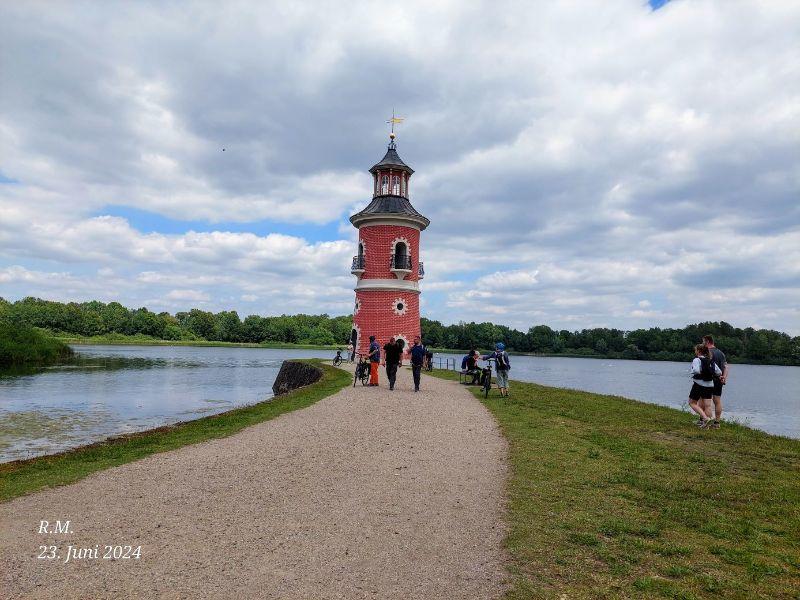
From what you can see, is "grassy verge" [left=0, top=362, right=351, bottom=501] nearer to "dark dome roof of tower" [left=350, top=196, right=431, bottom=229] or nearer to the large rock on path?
the large rock on path

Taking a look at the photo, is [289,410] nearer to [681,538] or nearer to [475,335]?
[681,538]

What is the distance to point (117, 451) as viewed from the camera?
998 cm

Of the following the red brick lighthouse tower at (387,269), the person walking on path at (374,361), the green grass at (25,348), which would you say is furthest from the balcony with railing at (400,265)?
the green grass at (25,348)

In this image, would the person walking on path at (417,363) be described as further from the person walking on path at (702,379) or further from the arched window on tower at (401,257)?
the arched window on tower at (401,257)

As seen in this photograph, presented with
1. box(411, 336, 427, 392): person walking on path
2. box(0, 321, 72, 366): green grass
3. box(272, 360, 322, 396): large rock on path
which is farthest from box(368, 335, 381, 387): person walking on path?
box(0, 321, 72, 366): green grass

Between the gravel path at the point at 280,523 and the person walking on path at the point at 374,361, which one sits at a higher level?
the person walking on path at the point at 374,361

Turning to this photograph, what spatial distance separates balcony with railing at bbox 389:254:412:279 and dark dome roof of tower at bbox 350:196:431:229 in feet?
7.77

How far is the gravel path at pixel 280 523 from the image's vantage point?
184 inches

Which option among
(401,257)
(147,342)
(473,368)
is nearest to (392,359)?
(473,368)

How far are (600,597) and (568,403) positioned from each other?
1289 centimetres

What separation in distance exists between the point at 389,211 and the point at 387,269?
338 centimetres

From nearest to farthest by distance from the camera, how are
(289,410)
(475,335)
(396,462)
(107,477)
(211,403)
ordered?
(107,477) → (396,462) → (289,410) → (211,403) → (475,335)

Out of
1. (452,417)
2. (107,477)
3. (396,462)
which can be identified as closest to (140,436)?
(107,477)

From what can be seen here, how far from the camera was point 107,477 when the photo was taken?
26.2 feet
